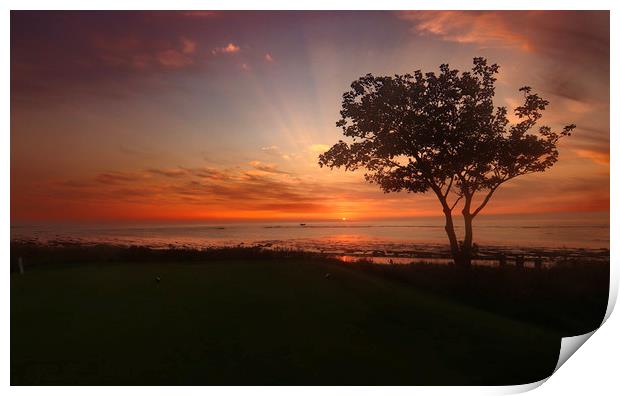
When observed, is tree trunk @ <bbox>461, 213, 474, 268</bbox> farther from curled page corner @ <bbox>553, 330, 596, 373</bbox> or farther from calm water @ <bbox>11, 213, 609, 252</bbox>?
curled page corner @ <bbox>553, 330, 596, 373</bbox>

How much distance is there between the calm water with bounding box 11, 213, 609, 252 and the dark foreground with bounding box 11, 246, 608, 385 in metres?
0.18

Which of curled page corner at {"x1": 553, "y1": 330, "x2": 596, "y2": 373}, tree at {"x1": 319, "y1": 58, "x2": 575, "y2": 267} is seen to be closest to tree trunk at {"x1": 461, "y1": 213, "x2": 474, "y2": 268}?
tree at {"x1": 319, "y1": 58, "x2": 575, "y2": 267}

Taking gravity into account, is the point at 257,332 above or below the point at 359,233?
below

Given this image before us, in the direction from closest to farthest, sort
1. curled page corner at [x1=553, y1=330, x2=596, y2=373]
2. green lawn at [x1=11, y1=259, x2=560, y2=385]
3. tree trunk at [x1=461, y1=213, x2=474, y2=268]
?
green lawn at [x1=11, y1=259, x2=560, y2=385]
curled page corner at [x1=553, y1=330, x2=596, y2=373]
tree trunk at [x1=461, y1=213, x2=474, y2=268]

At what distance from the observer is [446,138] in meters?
5.14

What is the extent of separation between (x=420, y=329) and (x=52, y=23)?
4.82m

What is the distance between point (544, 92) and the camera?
4.82 m

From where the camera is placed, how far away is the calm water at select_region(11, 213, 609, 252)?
16.1ft

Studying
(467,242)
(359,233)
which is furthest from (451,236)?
(359,233)

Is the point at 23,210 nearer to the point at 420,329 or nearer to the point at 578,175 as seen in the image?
the point at 420,329

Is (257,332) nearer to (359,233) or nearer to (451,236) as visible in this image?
(359,233)

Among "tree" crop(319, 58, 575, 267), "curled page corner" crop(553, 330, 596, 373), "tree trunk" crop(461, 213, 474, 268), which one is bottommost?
"curled page corner" crop(553, 330, 596, 373)

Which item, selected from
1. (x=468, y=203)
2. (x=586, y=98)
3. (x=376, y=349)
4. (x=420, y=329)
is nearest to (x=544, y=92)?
(x=586, y=98)

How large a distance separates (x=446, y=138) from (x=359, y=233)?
1410 millimetres
